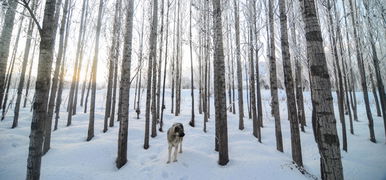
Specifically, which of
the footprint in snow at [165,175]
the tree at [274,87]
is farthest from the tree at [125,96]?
the tree at [274,87]

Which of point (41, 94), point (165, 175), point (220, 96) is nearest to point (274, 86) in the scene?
point (220, 96)

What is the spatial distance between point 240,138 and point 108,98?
7.44 metres

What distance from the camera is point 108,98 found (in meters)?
10.1

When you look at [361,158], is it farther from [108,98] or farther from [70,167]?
[108,98]

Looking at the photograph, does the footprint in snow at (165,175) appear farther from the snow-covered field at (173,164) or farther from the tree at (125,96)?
the tree at (125,96)

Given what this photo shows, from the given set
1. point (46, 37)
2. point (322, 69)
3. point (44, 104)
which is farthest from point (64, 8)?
point (322, 69)

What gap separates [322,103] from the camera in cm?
232

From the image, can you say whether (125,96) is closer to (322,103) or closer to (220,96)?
(220,96)

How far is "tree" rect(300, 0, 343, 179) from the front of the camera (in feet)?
7.28

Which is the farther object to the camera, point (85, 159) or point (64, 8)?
point (64, 8)

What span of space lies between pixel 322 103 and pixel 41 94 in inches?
Answer: 162

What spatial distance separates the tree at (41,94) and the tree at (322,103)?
396 cm

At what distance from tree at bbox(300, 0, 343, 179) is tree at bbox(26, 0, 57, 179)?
13.0 ft

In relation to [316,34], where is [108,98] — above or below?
below
